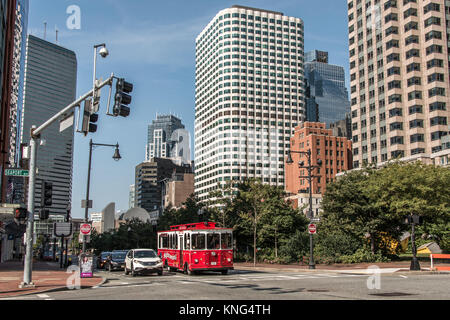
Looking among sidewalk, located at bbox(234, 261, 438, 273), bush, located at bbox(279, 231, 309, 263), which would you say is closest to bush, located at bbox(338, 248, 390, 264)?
sidewalk, located at bbox(234, 261, 438, 273)

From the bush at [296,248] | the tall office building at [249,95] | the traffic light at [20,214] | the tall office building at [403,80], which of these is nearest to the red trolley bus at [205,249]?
the traffic light at [20,214]

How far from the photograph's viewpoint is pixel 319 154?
15338 cm

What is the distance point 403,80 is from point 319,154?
51.2 meters

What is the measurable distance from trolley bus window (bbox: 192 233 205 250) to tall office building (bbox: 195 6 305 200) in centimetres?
14912

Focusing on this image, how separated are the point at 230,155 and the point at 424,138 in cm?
9028

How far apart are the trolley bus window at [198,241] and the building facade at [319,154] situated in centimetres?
12101

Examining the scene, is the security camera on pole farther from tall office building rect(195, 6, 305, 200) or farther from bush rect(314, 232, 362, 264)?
tall office building rect(195, 6, 305, 200)

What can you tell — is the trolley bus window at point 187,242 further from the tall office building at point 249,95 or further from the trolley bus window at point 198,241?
the tall office building at point 249,95

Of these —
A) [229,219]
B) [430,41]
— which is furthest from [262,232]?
[430,41]

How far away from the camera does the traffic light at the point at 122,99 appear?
17.2 metres

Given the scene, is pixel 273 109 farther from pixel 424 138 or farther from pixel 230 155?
pixel 424 138

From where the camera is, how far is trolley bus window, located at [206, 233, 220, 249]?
29.3m
